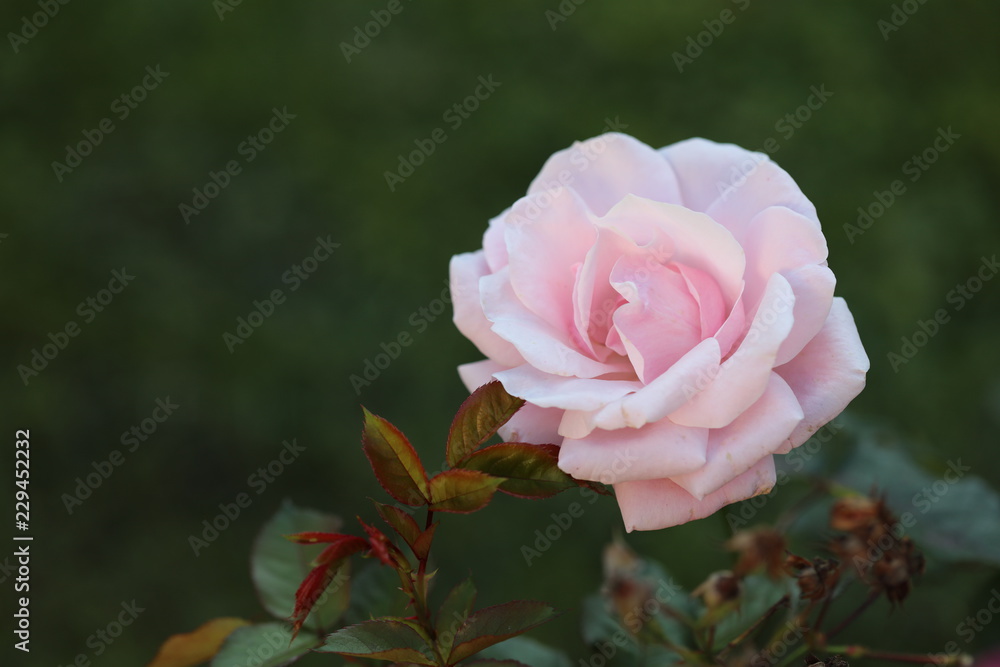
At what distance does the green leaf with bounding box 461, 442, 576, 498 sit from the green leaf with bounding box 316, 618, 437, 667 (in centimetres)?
13

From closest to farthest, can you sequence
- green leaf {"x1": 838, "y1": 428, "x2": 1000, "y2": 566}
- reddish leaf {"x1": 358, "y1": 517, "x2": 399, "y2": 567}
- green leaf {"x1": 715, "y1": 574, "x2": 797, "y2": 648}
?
1. reddish leaf {"x1": 358, "y1": 517, "x2": 399, "y2": 567}
2. green leaf {"x1": 715, "y1": 574, "x2": 797, "y2": 648}
3. green leaf {"x1": 838, "y1": 428, "x2": 1000, "y2": 566}

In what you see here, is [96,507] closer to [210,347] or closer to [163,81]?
Result: [210,347]

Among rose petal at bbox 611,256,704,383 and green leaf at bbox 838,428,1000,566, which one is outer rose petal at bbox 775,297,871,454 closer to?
rose petal at bbox 611,256,704,383

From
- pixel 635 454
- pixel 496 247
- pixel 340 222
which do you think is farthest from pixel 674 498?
pixel 340 222

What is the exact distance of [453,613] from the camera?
0.74 metres

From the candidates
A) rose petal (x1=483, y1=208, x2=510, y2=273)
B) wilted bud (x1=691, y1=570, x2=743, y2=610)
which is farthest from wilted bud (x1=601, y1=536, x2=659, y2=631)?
rose petal (x1=483, y1=208, x2=510, y2=273)

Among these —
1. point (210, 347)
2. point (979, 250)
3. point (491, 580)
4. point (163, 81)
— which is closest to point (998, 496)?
point (491, 580)

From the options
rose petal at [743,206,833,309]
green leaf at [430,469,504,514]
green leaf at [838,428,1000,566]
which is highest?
rose petal at [743,206,833,309]

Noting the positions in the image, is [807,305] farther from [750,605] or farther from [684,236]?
[750,605]

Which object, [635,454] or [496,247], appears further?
[496,247]

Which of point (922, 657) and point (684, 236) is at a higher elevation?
point (684, 236)

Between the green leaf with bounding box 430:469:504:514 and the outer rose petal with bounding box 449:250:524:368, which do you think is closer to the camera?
the green leaf with bounding box 430:469:504:514

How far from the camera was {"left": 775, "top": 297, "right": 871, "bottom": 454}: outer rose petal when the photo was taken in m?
0.68

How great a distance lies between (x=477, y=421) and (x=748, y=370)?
204 mm
